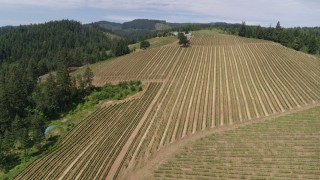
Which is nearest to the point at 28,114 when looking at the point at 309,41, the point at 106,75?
the point at 106,75

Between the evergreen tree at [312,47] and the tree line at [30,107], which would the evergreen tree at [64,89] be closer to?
the tree line at [30,107]

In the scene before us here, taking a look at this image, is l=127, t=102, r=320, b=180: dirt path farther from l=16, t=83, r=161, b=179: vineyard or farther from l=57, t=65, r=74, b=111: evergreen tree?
l=57, t=65, r=74, b=111: evergreen tree

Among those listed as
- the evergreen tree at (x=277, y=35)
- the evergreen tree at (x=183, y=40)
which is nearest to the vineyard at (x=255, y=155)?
the evergreen tree at (x=183, y=40)

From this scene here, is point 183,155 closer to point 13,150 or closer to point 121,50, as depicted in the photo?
point 13,150

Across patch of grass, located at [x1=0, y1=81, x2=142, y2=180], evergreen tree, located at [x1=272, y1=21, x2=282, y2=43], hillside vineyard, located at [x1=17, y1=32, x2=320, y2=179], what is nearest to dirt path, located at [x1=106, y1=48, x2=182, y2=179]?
hillside vineyard, located at [x1=17, y1=32, x2=320, y2=179]

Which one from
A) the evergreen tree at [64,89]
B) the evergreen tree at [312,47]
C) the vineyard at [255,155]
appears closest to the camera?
the vineyard at [255,155]

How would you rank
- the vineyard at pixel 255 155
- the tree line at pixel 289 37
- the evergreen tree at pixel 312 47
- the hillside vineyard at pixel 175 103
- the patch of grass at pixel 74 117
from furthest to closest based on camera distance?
the tree line at pixel 289 37 < the evergreen tree at pixel 312 47 < the patch of grass at pixel 74 117 < the hillside vineyard at pixel 175 103 < the vineyard at pixel 255 155

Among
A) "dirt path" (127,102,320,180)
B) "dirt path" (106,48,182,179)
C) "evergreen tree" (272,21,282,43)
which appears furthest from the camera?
"evergreen tree" (272,21,282,43)

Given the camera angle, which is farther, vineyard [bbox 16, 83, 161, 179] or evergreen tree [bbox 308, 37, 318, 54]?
evergreen tree [bbox 308, 37, 318, 54]
